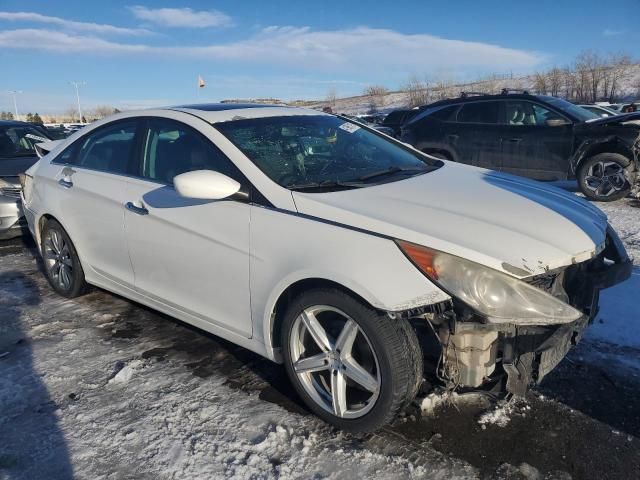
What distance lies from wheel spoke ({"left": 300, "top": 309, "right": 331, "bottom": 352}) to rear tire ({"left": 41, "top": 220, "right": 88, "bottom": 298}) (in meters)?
2.53

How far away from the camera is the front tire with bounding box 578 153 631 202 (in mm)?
7723

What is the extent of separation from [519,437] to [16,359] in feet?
10.4

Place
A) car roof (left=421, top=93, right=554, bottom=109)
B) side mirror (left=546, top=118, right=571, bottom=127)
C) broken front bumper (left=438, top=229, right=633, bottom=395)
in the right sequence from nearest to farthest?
broken front bumper (left=438, top=229, right=633, bottom=395), side mirror (left=546, top=118, right=571, bottom=127), car roof (left=421, top=93, right=554, bottom=109)

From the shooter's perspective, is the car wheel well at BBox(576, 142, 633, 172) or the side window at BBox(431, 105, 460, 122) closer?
the car wheel well at BBox(576, 142, 633, 172)

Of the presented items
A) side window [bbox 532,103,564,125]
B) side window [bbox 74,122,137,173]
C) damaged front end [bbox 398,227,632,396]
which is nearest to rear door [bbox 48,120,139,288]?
side window [bbox 74,122,137,173]

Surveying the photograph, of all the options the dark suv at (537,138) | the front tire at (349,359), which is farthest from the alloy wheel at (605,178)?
the front tire at (349,359)

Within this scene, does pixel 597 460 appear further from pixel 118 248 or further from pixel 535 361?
pixel 118 248

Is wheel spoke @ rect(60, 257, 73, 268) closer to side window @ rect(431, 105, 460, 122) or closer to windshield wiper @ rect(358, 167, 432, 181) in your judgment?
windshield wiper @ rect(358, 167, 432, 181)

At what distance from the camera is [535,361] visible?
2.46 metres

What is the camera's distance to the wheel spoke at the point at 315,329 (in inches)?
104

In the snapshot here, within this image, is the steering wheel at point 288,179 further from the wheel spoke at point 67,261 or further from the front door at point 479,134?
the front door at point 479,134

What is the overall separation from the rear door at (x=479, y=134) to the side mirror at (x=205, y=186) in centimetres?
711

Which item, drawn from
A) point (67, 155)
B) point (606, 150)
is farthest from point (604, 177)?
point (67, 155)

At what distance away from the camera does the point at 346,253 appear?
2.48 metres
